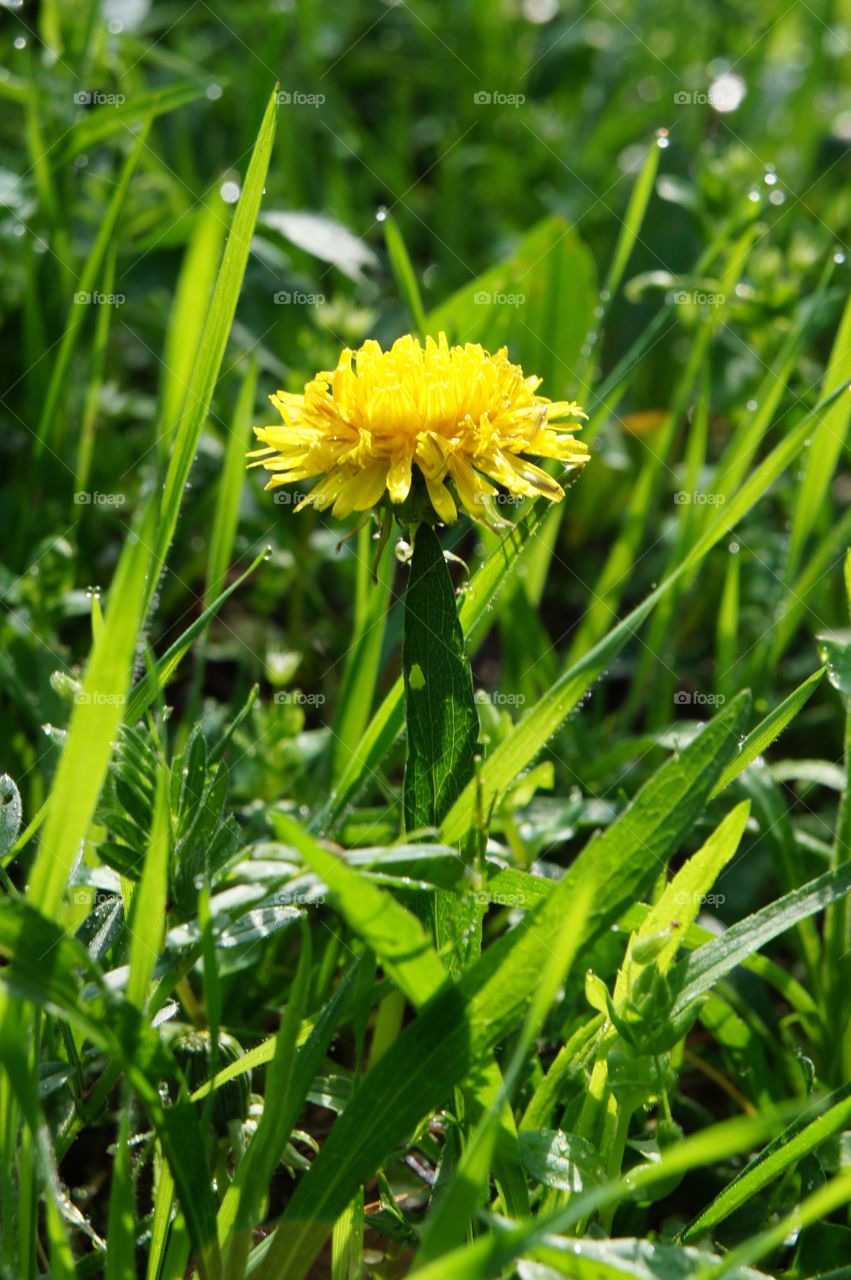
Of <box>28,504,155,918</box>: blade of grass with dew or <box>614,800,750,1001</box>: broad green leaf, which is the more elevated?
<box>28,504,155,918</box>: blade of grass with dew

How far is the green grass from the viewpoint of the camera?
85cm

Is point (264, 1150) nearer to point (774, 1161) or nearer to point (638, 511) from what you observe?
point (774, 1161)

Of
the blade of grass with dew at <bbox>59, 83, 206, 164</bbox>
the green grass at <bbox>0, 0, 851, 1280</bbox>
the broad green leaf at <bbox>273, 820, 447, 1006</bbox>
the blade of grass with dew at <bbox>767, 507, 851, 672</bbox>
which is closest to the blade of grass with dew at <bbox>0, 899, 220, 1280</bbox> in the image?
the green grass at <bbox>0, 0, 851, 1280</bbox>

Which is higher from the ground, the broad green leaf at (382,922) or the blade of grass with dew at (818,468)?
the blade of grass with dew at (818,468)

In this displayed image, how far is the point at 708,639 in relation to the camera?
1983 mm

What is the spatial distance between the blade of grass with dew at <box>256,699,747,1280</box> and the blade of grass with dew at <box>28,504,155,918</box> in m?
0.26

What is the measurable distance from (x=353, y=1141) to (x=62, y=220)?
1.48 meters

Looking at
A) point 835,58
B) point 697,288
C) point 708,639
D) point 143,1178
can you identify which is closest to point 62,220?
point 697,288

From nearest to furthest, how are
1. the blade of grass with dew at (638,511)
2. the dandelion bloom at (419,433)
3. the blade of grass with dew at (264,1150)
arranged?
the blade of grass with dew at (264,1150)
the dandelion bloom at (419,433)
the blade of grass with dew at (638,511)

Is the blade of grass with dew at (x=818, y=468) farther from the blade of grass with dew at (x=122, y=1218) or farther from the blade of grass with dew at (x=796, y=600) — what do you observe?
the blade of grass with dew at (x=122, y=1218)

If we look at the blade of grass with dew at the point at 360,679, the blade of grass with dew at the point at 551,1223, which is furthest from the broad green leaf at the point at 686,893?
the blade of grass with dew at the point at 360,679

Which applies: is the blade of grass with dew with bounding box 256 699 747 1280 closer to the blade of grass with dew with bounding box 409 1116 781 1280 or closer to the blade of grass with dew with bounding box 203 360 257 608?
the blade of grass with dew with bounding box 409 1116 781 1280

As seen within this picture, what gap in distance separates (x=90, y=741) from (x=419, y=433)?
38cm

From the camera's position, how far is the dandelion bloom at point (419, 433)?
0.99 meters
